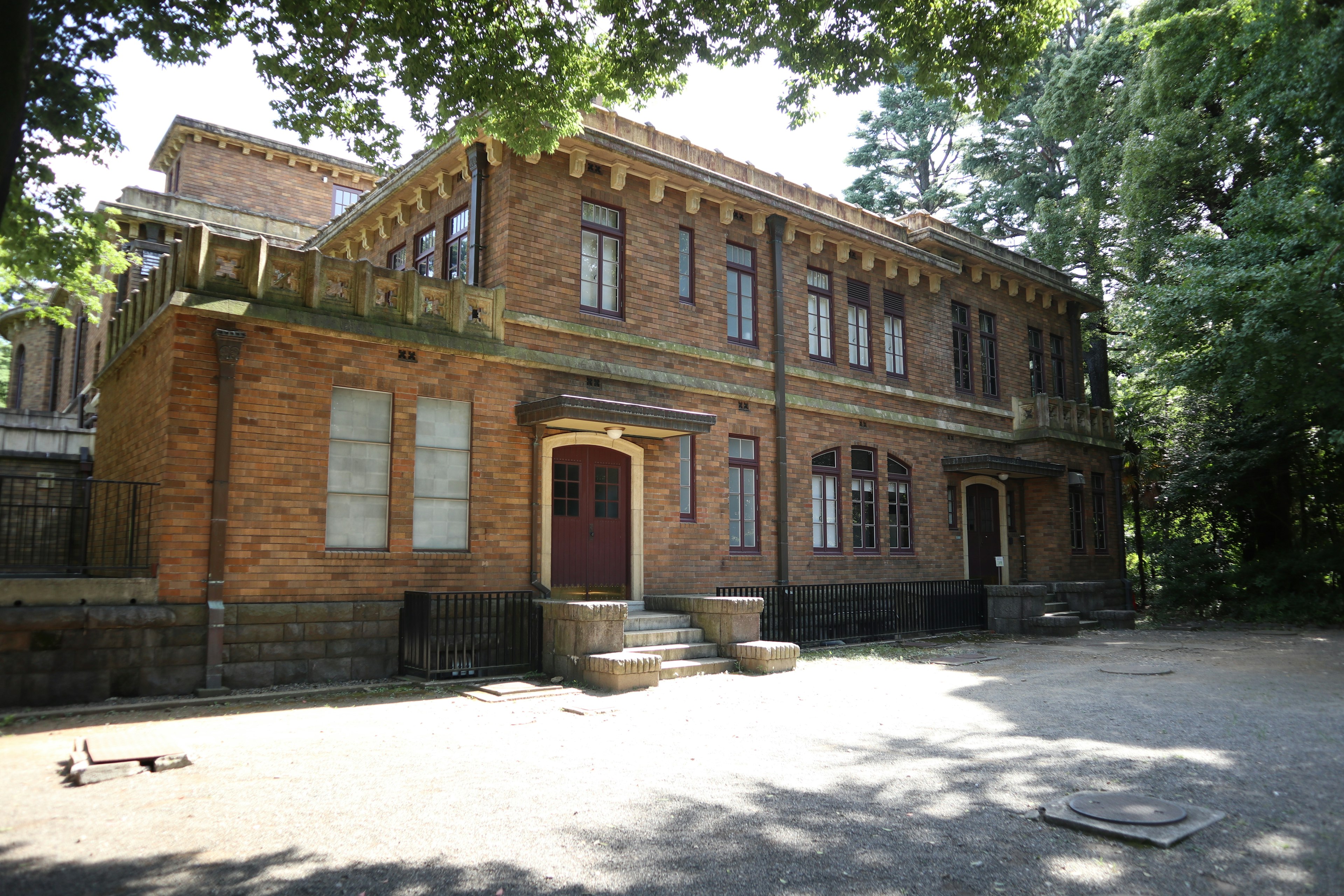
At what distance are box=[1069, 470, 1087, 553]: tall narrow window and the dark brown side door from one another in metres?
2.13

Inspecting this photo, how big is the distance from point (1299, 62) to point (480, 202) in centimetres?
1201

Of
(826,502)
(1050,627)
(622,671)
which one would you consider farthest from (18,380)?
(1050,627)

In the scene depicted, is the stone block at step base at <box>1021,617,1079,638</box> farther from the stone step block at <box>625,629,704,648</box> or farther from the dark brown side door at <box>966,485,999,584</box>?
the stone step block at <box>625,629,704,648</box>

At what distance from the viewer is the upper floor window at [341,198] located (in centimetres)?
2514

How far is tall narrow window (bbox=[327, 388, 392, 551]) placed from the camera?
10625 millimetres

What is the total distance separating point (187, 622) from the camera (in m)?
9.13

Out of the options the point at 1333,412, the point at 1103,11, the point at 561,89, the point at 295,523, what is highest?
the point at 1103,11

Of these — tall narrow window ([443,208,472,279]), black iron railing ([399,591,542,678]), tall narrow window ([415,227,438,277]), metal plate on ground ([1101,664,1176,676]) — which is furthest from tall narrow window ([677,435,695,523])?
metal plate on ground ([1101,664,1176,676])

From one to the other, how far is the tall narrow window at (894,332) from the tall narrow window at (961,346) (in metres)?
1.68

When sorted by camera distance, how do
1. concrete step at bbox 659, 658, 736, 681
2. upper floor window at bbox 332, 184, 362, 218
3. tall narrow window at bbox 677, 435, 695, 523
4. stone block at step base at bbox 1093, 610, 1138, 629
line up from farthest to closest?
1. upper floor window at bbox 332, 184, 362, 218
2. stone block at step base at bbox 1093, 610, 1138, 629
3. tall narrow window at bbox 677, 435, 695, 523
4. concrete step at bbox 659, 658, 736, 681

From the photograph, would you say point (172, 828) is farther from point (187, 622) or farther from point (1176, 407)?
point (1176, 407)

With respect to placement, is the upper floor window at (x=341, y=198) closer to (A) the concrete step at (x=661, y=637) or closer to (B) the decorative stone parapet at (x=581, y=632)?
(A) the concrete step at (x=661, y=637)

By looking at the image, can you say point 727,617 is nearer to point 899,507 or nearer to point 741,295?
point 741,295

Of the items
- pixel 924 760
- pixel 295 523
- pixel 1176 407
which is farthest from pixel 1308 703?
pixel 1176 407
